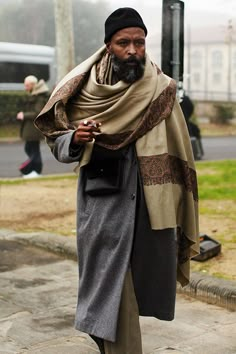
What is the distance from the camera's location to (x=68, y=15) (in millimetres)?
23344

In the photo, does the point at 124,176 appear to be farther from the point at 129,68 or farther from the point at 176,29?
the point at 176,29

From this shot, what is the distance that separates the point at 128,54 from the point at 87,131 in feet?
1.44

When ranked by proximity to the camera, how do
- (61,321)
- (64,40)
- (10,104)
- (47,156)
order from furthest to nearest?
(10,104)
(64,40)
(47,156)
(61,321)

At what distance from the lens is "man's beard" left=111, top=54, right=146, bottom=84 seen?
346 centimetres

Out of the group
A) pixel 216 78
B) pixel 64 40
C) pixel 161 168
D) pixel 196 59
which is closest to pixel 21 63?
pixel 64 40

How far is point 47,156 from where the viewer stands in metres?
17.6

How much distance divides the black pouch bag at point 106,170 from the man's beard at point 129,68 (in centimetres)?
36

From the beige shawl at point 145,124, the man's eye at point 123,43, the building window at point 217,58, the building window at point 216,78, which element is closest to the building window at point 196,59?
the building window at point 217,58

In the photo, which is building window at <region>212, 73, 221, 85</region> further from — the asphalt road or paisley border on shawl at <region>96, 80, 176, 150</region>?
paisley border on shawl at <region>96, 80, 176, 150</region>

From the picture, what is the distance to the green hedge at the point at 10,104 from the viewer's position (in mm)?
25159

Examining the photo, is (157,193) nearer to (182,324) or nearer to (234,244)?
(182,324)

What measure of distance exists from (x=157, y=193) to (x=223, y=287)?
1939 mm

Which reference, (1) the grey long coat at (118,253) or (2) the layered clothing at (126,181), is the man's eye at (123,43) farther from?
(1) the grey long coat at (118,253)

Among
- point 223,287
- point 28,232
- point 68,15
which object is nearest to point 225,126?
point 68,15
